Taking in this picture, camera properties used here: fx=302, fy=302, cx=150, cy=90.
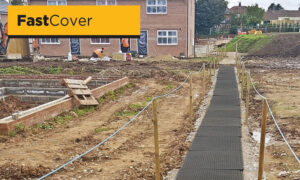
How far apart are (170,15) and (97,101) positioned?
19253 mm

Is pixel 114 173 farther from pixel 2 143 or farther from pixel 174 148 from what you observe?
pixel 2 143

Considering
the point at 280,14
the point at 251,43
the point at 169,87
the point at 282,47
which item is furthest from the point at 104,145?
the point at 280,14

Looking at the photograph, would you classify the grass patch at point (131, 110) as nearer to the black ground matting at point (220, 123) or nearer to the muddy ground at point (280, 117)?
the black ground matting at point (220, 123)

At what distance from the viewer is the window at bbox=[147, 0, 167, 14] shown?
30.3m

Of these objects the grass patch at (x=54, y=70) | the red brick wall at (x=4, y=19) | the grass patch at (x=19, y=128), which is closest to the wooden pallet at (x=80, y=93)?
the grass patch at (x=19, y=128)

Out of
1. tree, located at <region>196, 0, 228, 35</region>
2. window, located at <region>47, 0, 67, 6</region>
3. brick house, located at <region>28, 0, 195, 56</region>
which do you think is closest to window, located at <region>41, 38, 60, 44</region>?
brick house, located at <region>28, 0, 195, 56</region>

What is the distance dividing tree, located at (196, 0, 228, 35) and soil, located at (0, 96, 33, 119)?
5479cm

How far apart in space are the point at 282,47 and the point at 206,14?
3048 centimetres

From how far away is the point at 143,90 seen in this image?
16.0 m

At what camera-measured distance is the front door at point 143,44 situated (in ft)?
101

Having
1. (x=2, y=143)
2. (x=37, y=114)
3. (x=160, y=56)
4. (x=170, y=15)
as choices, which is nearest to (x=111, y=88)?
(x=37, y=114)

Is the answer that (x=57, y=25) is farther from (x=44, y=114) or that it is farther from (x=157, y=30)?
(x=157, y=30)

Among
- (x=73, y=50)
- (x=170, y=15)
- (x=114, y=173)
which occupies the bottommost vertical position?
(x=114, y=173)

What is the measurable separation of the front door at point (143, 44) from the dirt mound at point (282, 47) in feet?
40.5
